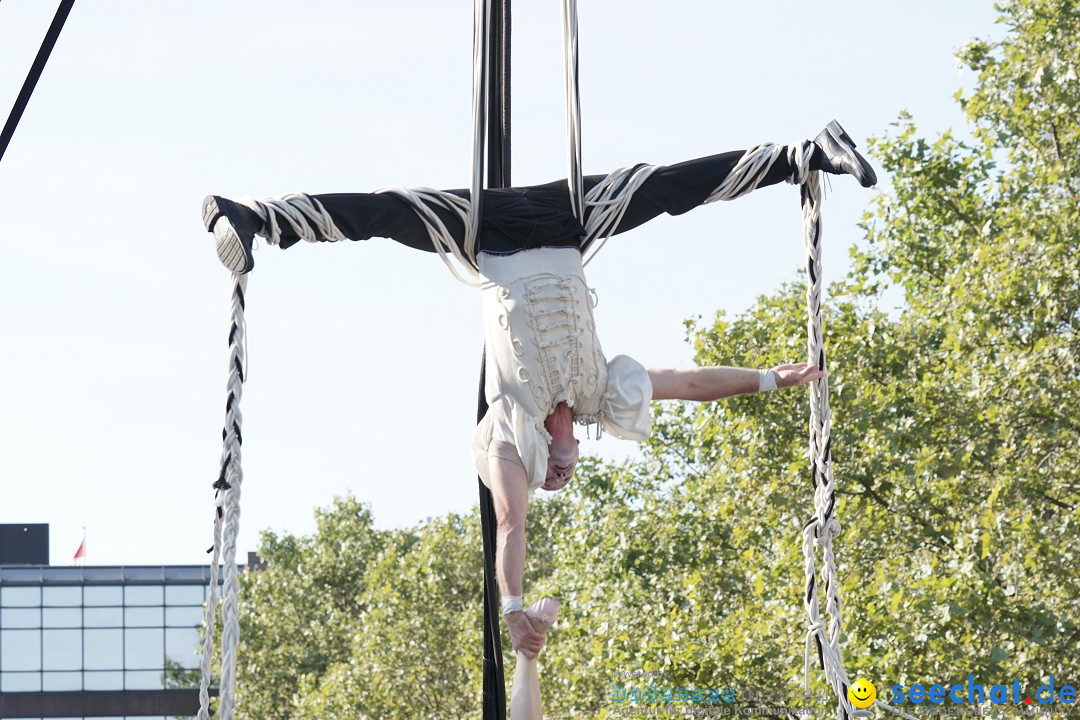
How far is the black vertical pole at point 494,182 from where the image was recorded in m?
4.21

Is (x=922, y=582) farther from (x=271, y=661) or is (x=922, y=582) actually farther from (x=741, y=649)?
(x=271, y=661)

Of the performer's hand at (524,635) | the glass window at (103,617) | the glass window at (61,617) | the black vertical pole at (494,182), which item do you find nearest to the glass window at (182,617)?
the glass window at (103,617)

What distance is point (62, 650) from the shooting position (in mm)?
41250

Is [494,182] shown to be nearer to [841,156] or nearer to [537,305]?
[537,305]

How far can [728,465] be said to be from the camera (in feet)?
53.3

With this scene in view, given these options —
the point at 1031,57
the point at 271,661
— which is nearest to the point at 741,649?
the point at 1031,57

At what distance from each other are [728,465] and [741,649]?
101 inches

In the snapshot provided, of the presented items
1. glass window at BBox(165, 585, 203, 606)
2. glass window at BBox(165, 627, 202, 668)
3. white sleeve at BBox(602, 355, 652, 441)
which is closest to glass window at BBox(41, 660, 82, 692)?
glass window at BBox(165, 627, 202, 668)

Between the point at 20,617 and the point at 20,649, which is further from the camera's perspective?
the point at 20,617

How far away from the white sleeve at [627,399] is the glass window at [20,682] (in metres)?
38.7

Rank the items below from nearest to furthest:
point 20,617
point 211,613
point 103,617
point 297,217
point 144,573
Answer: point 211,613 < point 297,217 < point 20,617 < point 103,617 < point 144,573

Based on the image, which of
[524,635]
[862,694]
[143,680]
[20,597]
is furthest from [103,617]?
[524,635]

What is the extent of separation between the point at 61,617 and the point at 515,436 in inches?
1578

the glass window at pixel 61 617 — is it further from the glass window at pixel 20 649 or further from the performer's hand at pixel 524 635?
the performer's hand at pixel 524 635
